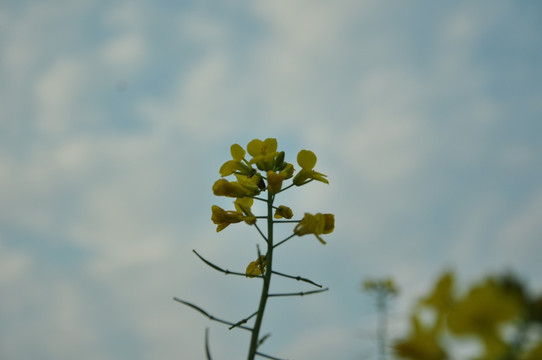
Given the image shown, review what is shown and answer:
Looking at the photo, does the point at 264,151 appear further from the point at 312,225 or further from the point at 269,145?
the point at 312,225

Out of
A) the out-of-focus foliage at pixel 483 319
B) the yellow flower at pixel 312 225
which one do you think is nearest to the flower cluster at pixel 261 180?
the yellow flower at pixel 312 225

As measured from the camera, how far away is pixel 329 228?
258 centimetres

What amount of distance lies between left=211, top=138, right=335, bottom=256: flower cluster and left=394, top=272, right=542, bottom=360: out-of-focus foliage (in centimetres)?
140

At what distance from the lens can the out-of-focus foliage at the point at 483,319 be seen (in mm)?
956

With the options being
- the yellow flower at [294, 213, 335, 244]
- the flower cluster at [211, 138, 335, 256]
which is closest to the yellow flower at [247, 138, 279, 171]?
the flower cluster at [211, 138, 335, 256]

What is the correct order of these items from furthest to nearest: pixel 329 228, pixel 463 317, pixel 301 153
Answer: pixel 301 153
pixel 329 228
pixel 463 317

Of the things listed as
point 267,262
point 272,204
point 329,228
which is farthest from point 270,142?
point 267,262

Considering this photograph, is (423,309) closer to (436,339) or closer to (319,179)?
(436,339)

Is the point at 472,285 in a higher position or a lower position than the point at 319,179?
lower

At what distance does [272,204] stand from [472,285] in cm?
172

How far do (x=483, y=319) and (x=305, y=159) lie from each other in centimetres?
185

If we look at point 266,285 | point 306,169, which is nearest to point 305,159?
point 306,169

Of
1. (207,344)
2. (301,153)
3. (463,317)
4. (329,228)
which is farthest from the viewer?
(301,153)

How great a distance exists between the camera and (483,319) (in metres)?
0.97
